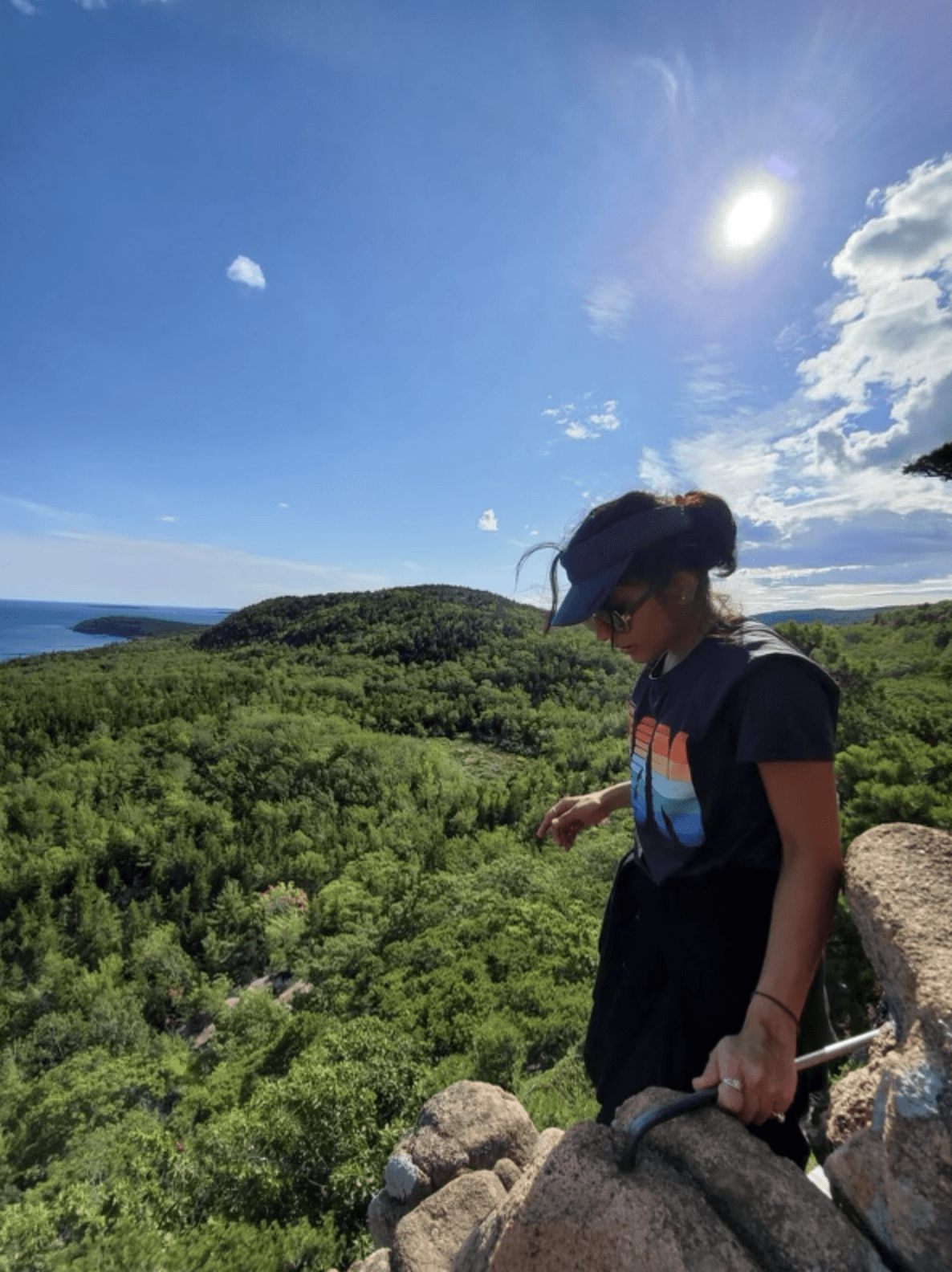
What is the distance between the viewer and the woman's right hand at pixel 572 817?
2.38 m

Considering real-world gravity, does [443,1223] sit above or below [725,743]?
below

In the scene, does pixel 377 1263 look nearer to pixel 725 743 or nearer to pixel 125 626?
pixel 725 743

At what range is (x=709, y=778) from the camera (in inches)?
59.0

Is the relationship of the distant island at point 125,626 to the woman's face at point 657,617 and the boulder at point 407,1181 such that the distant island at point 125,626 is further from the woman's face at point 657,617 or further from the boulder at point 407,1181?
the woman's face at point 657,617

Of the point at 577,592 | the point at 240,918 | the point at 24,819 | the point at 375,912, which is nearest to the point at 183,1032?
the point at 240,918

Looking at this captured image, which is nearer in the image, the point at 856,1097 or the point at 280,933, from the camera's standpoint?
the point at 856,1097

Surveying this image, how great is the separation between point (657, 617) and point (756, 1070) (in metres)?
1.11

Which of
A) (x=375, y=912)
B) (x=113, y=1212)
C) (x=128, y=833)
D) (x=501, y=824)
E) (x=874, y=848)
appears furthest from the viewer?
(x=501, y=824)

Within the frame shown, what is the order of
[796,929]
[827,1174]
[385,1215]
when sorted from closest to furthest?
[827,1174] → [796,929] → [385,1215]

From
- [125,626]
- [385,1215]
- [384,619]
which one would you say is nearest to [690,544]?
[385,1215]

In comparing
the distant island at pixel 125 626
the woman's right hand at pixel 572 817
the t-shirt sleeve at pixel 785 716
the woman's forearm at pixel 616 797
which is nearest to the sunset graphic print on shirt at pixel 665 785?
the t-shirt sleeve at pixel 785 716

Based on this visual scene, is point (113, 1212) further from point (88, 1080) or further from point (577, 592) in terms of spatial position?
point (577, 592)

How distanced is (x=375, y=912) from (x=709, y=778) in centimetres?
2274

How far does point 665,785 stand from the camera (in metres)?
1.65
